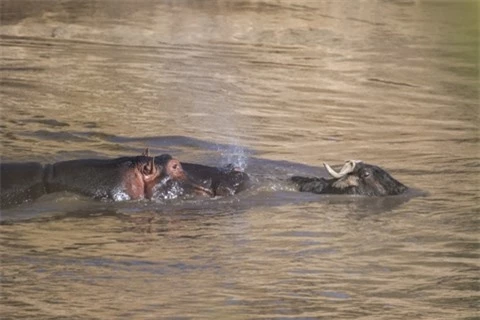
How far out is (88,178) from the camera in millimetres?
7086

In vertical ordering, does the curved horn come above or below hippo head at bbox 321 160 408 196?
above

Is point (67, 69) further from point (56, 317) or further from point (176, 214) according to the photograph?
point (56, 317)

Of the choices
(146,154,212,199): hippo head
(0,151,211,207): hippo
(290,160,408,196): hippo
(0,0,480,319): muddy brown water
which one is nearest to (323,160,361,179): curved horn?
(290,160,408,196): hippo

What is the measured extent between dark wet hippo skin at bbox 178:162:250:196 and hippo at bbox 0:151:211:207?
0.15 m

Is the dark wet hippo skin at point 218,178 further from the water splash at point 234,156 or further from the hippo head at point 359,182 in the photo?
the water splash at point 234,156

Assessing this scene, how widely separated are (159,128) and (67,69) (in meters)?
2.69

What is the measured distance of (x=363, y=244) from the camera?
6645 mm

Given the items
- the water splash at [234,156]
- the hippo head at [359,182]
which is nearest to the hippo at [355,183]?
the hippo head at [359,182]

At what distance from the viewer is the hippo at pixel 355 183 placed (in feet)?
25.0

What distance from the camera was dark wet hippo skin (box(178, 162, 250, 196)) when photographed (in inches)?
288

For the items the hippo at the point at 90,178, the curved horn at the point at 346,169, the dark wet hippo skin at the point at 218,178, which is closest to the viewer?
the hippo at the point at 90,178

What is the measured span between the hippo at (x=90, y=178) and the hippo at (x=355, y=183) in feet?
2.99

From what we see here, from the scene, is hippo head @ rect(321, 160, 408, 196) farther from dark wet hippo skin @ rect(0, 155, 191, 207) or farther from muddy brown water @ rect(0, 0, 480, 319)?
dark wet hippo skin @ rect(0, 155, 191, 207)

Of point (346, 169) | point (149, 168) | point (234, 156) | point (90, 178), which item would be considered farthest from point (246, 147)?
point (90, 178)
